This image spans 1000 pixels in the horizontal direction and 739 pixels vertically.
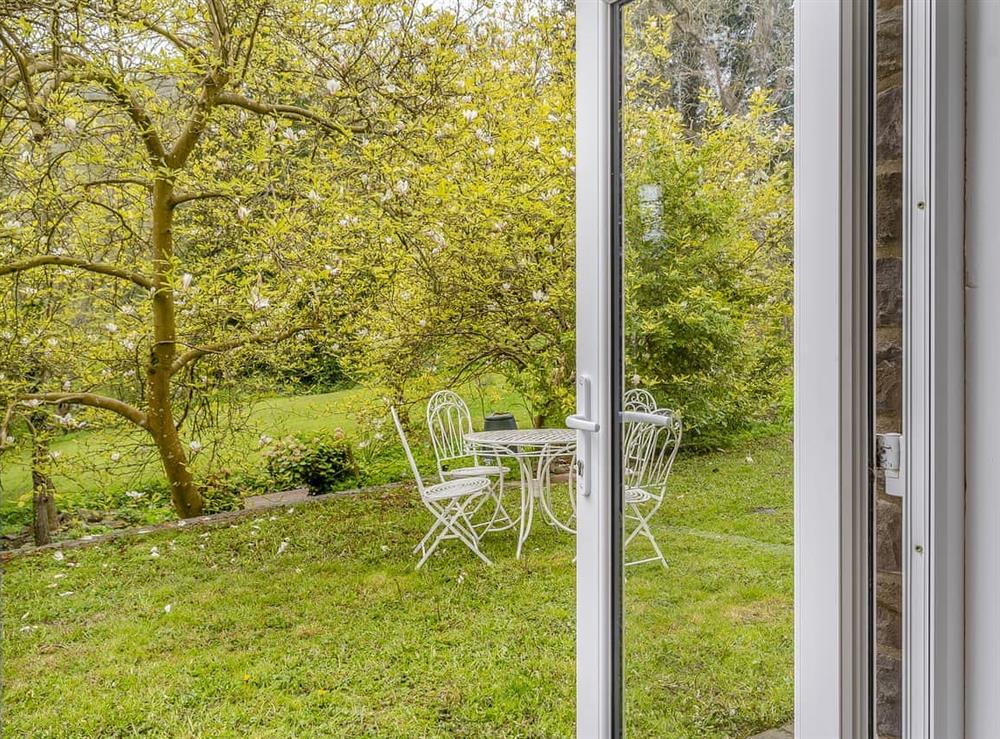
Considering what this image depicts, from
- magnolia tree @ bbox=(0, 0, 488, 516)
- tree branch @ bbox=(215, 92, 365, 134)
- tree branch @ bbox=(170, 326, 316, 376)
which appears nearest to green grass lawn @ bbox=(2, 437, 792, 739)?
magnolia tree @ bbox=(0, 0, 488, 516)

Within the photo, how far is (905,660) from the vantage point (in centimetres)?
76

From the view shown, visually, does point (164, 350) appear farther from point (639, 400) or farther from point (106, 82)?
point (639, 400)

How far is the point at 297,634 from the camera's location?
10.6ft

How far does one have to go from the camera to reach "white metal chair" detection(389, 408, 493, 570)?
3592 mm

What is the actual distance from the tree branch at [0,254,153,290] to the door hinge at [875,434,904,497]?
2.98 metres

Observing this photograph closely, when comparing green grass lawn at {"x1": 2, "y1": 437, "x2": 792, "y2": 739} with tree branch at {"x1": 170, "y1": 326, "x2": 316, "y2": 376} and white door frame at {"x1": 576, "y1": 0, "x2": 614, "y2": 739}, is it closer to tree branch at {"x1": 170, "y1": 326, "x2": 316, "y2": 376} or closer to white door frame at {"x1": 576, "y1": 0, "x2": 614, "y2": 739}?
tree branch at {"x1": 170, "y1": 326, "x2": 316, "y2": 376}

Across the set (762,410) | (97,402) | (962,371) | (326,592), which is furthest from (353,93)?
(962,371)

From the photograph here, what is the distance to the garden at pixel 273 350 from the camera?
286cm

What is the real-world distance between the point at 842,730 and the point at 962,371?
42cm

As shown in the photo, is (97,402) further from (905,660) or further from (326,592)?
(905,660)

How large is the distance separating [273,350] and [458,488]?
42.9 inches

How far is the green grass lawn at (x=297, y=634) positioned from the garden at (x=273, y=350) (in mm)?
12

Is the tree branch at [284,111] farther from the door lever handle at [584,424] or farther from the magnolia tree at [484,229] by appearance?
the door lever handle at [584,424]

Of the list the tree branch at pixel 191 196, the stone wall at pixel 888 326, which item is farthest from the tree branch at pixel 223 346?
the stone wall at pixel 888 326
